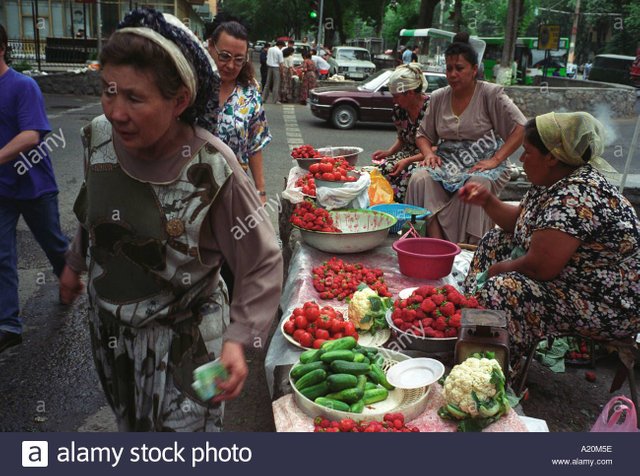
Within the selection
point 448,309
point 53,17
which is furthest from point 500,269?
point 53,17

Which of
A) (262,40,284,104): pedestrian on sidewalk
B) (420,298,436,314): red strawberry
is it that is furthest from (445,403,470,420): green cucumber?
(262,40,284,104): pedestrian on sidewalk

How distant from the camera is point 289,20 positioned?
6006 centimetres

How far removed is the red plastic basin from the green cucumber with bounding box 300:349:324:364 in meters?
1.17

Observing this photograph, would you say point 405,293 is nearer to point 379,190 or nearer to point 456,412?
point 456,412

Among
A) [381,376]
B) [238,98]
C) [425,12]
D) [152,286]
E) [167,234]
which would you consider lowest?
[381,376]

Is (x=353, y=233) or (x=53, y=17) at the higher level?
(x=53, y=17)

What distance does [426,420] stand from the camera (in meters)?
2.43

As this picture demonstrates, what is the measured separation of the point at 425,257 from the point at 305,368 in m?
1.31

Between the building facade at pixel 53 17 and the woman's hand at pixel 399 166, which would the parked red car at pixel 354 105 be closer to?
the woman's hand at pixel 399 166

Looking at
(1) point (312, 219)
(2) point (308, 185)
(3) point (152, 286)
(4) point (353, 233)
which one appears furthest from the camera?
(2) point (308, 185)

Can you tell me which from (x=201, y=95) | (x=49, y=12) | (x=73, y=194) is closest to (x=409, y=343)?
(x=201, y=95)

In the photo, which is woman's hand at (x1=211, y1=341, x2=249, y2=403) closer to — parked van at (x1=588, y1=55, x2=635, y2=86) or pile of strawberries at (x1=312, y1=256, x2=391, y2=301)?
pile of strawberries at (x1=312, y1=256, x2=391, y2=301)

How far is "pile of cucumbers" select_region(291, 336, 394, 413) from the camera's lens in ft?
7.99

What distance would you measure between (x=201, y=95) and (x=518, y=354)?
2.34 m
